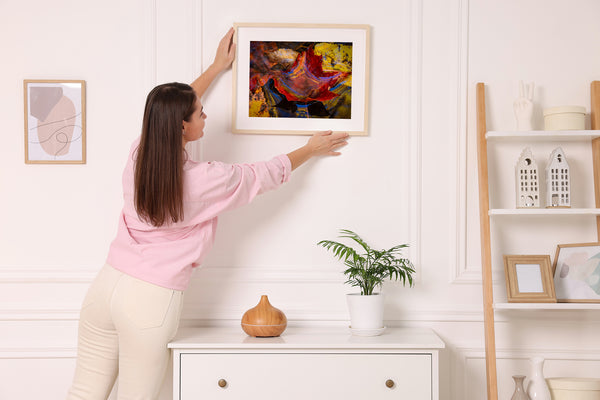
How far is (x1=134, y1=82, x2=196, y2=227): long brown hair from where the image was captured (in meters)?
1.96

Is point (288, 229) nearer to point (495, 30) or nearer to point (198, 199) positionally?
point (198, 199)

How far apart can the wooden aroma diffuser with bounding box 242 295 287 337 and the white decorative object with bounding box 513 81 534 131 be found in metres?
1.29

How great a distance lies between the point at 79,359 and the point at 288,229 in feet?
3.24

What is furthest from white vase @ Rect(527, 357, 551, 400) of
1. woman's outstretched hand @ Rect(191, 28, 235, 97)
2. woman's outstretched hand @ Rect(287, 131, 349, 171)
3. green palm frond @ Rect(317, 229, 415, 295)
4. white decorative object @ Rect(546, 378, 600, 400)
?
woman's outstretched hand @ Rect(191, 28, 235, 97)

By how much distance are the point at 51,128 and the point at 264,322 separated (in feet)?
4.22

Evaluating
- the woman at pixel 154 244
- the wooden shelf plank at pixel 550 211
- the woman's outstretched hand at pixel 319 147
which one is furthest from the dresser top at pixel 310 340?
the woman's outstretched hand at pixel 319 147

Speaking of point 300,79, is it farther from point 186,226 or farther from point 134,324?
point 134,324

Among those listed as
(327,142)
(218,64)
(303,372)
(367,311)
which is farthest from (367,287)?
(218,64)

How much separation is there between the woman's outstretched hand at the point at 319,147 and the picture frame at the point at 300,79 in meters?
0.05

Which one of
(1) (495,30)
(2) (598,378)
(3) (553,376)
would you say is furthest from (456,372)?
(1) (495,30)

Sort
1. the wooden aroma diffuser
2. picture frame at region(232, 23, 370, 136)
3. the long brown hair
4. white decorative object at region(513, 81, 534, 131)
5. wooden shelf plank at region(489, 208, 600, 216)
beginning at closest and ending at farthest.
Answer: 1. the long brown hair
2. the wooden aroma diffuser
3. wooden shelf plank at region(489, 208, 600, 216)
4. white decorative object at region(513, 81, 534, 131)
5. picture frame at region(232, 23, 370, 136)

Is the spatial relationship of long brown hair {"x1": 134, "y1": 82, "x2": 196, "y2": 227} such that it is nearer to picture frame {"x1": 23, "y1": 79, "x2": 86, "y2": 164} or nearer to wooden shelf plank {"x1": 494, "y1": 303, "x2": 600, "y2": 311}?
picture frame {"x1": 23, "y1": 79, "x2": 86, "y2": 164}

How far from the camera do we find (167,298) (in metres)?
2.04

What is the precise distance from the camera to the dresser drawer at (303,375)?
2.05 m
